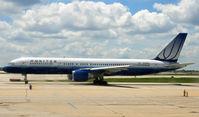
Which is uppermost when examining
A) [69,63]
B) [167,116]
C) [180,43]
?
[180,43]

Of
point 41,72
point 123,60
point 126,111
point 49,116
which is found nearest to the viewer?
point 49,116

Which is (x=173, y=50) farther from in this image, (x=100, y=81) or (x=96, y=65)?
(x=100, y=81)

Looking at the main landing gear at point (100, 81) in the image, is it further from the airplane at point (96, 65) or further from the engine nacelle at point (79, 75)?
the engine nacelle at point (79, 75)

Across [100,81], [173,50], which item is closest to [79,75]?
[100,81]

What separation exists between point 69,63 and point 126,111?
24944 millimetres

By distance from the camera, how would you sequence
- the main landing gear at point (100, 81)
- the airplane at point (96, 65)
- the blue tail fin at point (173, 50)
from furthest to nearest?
the blue tail fin at point (173, 50)
the main landing gear at point (100, 81)
the airplane at point (96, 65)

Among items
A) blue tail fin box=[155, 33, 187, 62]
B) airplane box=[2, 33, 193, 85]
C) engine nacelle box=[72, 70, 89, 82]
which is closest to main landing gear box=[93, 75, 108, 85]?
airplane box=[2, 33, 193, 85]

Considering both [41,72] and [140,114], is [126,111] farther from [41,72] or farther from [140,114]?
[41,72]

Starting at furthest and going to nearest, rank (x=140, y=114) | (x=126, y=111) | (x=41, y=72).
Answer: (x=41, y=72) → (x=126, y=111) → (x=140, y=114)

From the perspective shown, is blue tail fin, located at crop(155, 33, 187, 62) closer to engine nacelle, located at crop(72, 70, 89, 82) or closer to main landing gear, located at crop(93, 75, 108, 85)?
main landing gear, located at crop(93, 75, 108, 85)

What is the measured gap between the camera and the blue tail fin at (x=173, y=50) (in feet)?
142

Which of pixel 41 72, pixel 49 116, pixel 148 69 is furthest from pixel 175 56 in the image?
pixel 49 116

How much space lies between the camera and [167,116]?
12680 mm

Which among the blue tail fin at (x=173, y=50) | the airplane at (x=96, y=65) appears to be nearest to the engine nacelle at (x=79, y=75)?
the airplane at (x=96, y=65)
